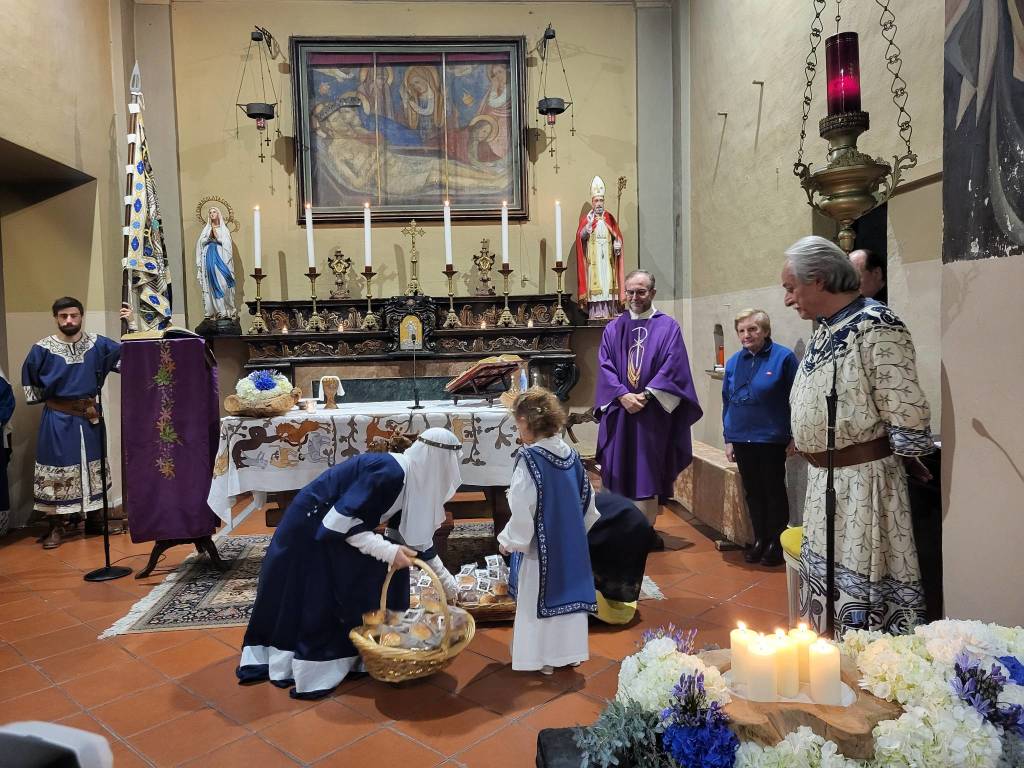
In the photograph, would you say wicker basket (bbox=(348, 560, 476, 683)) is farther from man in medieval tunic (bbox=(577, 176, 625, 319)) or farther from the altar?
man in medieval tunic (bbox=(577, 176, 625, 319))

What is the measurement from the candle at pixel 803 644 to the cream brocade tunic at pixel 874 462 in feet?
1.80

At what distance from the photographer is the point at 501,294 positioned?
25.4 ft

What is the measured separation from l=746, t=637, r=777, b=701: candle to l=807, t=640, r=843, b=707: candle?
10cm

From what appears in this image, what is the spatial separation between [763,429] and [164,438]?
3.81 m

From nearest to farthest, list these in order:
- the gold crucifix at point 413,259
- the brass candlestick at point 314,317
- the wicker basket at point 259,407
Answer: the wicker basket at point 259,407, the brass candlestick at point 314,317, the gold crucifix at point 413,259

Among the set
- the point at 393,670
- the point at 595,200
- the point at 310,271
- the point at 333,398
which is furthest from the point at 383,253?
the point at 393,670

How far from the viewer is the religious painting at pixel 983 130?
2051mm

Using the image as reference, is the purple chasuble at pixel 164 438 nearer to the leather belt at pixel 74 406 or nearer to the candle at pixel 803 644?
the leather belt at pixel 74 406

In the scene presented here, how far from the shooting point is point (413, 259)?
24.5ft

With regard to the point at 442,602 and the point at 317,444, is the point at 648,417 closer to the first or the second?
the point at 317,444

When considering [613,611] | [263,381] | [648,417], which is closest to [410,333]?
[263,381]

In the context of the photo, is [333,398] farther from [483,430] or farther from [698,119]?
[698,119]

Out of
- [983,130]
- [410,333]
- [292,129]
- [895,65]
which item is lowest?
[410,333]

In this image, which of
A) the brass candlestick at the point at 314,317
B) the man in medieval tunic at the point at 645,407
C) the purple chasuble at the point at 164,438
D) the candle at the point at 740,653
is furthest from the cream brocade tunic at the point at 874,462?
the brass candlestick at the point at 314,317
